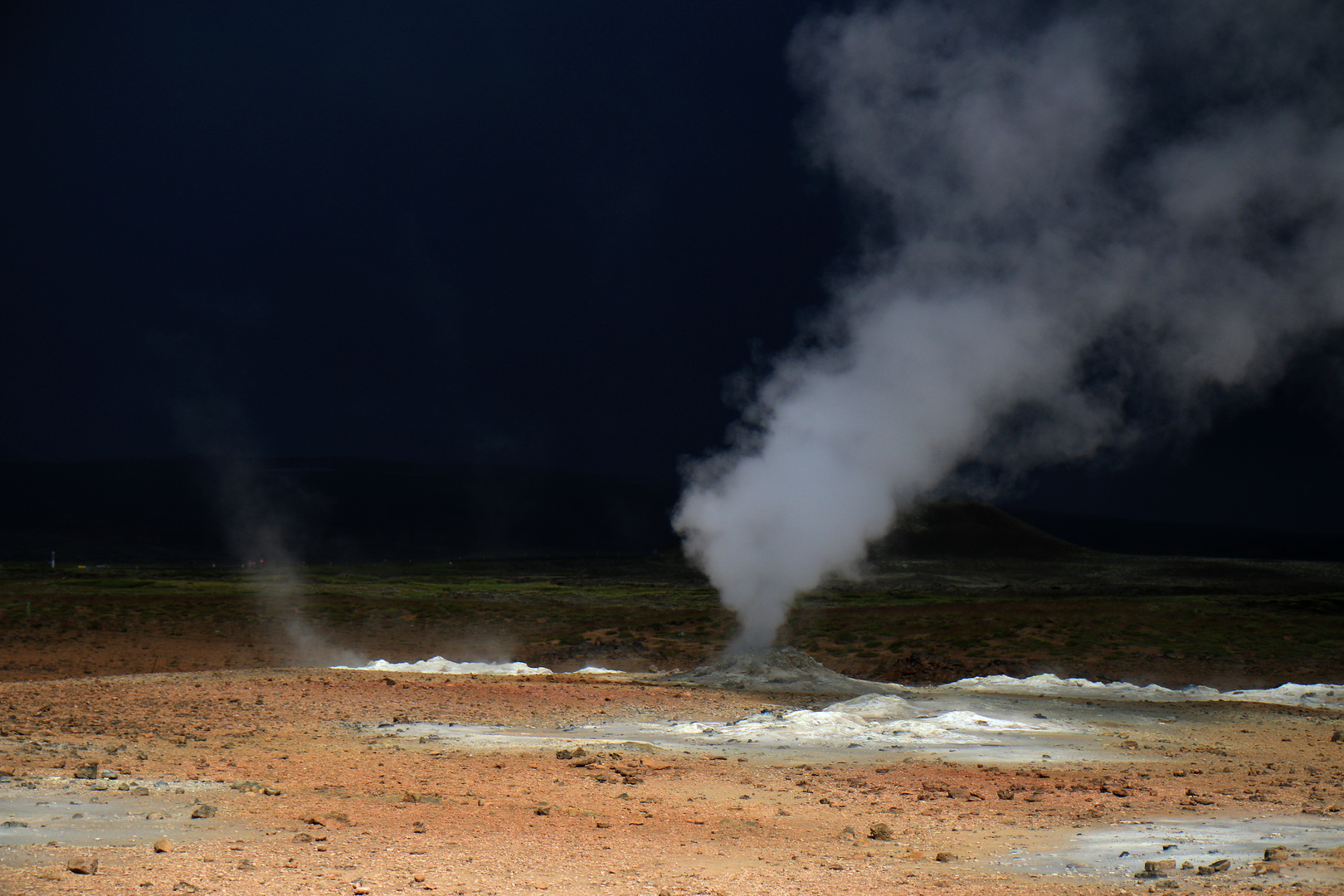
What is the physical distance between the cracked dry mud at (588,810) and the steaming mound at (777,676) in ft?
Result: 25.1

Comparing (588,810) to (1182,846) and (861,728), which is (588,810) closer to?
(1182,846)

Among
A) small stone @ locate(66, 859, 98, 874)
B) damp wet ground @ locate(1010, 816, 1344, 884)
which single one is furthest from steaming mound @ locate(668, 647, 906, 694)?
small stone @ locate(66, 859, 98, 874)

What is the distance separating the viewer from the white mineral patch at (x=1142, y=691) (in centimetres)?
2478

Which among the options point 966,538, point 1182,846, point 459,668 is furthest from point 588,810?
point 966,538

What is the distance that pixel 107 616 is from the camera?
37688 millimetres

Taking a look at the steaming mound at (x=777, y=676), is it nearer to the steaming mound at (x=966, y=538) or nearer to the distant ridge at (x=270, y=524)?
the steaming mound at (x=966, y=538)

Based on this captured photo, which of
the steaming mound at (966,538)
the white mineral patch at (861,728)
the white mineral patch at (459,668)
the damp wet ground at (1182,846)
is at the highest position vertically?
the steaming mound at (966,538)

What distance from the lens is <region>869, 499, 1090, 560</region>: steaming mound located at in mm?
122625

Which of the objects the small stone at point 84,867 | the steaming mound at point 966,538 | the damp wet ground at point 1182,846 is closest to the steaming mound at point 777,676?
the damp wet ground at point 1182,846

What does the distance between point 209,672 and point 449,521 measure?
16705cm

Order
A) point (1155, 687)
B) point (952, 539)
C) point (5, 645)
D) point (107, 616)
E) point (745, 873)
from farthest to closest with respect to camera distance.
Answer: point (952, 539) → point (107, 616) → point (5, 645) → point (1155, 687) → point (745, 873)

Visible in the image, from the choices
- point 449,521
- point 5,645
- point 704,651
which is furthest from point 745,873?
point 449,521

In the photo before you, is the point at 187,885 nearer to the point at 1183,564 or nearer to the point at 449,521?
the point at 1183,564

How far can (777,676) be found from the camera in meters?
26.9
